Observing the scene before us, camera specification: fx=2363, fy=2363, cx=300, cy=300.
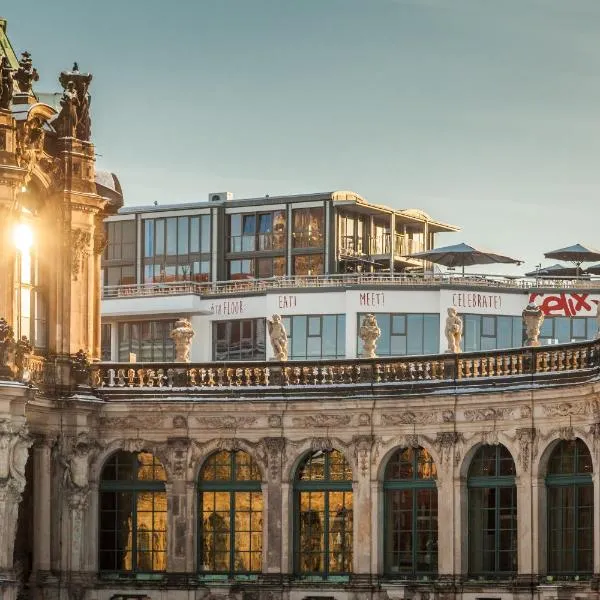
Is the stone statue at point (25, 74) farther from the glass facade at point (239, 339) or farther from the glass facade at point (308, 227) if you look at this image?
the glass facade at point (308, 227)

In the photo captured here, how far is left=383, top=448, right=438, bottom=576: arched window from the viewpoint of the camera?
204 ft

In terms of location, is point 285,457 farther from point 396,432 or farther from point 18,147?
point 18,147

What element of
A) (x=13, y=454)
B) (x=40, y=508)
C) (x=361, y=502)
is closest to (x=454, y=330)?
(x=361, y=502)

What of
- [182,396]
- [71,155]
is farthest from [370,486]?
[71,155]

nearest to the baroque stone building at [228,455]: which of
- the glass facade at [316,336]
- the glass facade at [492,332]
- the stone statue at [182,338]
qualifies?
the stone statue at [182,338]

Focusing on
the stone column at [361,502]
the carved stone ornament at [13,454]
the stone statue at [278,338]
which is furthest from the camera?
the stone statue at [278,338]

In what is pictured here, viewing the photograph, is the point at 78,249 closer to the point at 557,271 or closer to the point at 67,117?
the point at 67,117

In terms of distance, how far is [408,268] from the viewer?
9975cm

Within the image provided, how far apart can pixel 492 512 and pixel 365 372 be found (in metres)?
5.20

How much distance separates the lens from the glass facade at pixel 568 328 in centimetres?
→ 9112

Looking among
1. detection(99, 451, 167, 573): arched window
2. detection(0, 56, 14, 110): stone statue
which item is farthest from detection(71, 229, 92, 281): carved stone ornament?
detection(99, 451, 167, 573): arched window

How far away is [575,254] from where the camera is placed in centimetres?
8919

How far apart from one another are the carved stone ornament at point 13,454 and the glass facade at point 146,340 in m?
33.5

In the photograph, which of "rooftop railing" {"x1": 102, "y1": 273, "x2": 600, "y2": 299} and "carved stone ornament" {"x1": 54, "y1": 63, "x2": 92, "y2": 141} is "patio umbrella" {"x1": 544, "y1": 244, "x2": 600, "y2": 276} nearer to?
"rooftop railing" {"x1": 102, "y1": 273, "x2": 600, "y2": 299}
